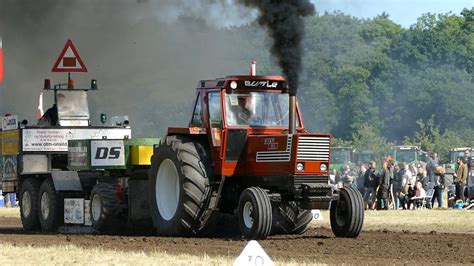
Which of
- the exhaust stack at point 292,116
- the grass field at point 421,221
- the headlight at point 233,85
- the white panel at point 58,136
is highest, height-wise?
the headlight at point 233,85

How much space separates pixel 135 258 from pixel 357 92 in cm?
6900

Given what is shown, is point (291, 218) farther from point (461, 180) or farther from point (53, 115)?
point (461, 180)

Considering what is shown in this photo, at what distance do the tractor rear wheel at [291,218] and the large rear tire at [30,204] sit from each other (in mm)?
6110

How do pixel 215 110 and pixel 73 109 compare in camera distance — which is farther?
pixel 73 109

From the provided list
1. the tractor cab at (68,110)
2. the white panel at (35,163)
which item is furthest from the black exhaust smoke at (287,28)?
the tractor cab at (68,110)

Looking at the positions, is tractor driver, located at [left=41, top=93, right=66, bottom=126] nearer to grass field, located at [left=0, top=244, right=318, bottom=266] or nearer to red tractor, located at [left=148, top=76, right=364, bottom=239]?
red tractor, located at [left=148, top=76, right=364, bottom=239]

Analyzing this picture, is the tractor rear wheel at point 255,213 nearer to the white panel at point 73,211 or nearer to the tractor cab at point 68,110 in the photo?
the white panel at point 73,211

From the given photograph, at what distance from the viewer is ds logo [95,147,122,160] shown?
21.4 m

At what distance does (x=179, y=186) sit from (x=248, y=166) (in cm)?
124

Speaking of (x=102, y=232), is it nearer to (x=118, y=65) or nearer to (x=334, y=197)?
(x=334, y=197)

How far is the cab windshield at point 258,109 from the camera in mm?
18859

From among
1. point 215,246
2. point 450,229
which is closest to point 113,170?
point 215,246

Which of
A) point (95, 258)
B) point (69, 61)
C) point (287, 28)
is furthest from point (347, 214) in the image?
point (69, 61)

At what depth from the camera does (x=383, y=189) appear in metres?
31.0
